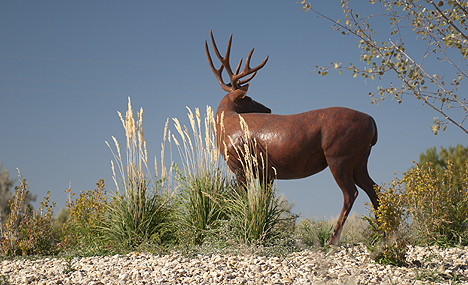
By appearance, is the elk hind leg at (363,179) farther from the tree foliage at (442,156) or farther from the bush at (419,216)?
the tree foliage at (442,156)

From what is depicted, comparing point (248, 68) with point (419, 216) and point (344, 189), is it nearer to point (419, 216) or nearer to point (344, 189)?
point (344, 189)

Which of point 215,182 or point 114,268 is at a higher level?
point 215,182

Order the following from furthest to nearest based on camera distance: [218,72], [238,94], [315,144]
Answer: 1. [218,72]
2. [238,94]
3. [315,144]

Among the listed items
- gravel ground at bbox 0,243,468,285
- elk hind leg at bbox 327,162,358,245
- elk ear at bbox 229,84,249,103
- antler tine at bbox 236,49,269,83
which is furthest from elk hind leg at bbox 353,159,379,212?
antler tine at bbox 236,49,269,83

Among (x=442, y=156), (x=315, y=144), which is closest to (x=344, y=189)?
(x=315, y=144)

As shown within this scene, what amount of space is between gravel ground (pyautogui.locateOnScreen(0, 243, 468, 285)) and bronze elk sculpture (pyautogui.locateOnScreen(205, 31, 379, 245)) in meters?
0.88

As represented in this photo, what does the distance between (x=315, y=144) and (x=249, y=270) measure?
2.01 metres

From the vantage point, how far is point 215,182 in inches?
196

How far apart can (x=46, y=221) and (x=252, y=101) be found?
375 cm

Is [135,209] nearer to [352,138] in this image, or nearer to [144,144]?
[144,144]

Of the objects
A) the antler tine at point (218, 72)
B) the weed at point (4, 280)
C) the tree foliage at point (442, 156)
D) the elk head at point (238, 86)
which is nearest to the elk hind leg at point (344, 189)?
the elk head at point (238, 86)

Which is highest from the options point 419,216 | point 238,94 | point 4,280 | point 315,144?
point 238,94

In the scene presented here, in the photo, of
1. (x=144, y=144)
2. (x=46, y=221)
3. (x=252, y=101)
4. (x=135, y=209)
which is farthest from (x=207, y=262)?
(x=46, y=221)

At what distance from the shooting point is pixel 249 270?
359 cm
